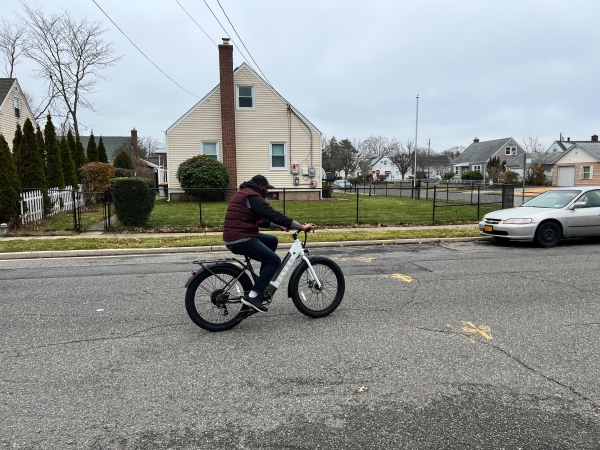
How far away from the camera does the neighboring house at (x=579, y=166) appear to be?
4616 cm

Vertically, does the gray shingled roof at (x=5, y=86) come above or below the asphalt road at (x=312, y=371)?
above

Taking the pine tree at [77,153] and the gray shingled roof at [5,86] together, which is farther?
the gray shingled roof at [5,86]

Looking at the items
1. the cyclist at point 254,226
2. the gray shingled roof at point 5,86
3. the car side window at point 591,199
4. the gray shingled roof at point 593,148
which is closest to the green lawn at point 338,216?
the car side window at point 591,199

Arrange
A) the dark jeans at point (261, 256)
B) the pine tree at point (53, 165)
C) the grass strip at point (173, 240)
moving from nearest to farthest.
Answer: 1. the dark jeans at point (261, 256)
2. the grass strip at point (173, 240)
3. the pine tree at point (53, 165)

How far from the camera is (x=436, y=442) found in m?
2.95

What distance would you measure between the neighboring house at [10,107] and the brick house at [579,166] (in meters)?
50.8

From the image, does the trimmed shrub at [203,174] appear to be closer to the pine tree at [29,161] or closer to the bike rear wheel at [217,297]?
the pine tree at [29,161]

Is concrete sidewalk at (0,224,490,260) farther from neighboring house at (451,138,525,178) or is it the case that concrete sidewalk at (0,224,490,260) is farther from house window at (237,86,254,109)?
neighboring house at (451,138,525,178)

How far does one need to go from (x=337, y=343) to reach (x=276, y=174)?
826 inches

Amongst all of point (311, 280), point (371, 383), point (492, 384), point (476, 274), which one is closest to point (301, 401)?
point (371, 383)

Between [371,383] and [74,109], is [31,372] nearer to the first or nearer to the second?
[371,383]

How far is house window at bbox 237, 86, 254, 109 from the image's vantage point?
24.2 m

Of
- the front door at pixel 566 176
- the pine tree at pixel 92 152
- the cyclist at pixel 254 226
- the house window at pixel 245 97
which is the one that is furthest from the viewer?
the front door at pixel 566 176

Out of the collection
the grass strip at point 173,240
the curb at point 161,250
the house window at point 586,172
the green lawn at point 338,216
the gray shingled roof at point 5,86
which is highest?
the gray shingled roof at point 5,86
